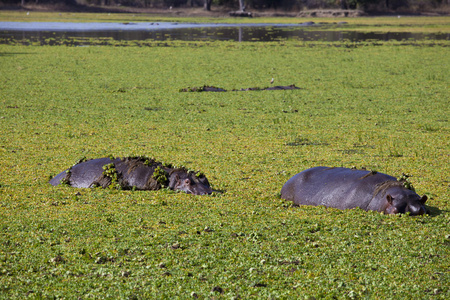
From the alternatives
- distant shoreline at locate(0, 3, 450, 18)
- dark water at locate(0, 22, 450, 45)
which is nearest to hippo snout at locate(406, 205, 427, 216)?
dark water at locate(0, 22, 450, 45)

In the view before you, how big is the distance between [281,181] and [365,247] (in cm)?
234

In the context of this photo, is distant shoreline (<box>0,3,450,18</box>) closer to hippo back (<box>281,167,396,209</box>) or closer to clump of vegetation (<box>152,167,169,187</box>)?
hippo back (<box>281,167,396,209</box>)

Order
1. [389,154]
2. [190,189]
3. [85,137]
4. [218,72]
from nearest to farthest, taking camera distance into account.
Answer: [190,189]
[389,154]
[85,137]
[218,72]

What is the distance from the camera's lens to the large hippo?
5.67 metres

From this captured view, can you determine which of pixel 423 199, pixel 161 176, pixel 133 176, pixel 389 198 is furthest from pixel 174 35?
pixel 423 199

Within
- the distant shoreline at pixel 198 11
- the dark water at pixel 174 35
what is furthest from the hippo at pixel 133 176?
the distant shoreline at pixel 198 11

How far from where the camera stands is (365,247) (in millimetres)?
4926

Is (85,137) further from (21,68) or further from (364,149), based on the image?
(21,68)

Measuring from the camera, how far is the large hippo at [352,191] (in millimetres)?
5668

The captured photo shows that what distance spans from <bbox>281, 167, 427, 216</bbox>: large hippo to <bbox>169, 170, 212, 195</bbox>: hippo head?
893 millimetres

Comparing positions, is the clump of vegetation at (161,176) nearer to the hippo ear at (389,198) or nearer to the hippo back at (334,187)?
the hippo back at (334,187)

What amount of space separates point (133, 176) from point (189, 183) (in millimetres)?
723

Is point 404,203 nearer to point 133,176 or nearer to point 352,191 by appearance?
point 352,191

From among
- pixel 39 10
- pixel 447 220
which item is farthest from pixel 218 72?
pixel 39 10
